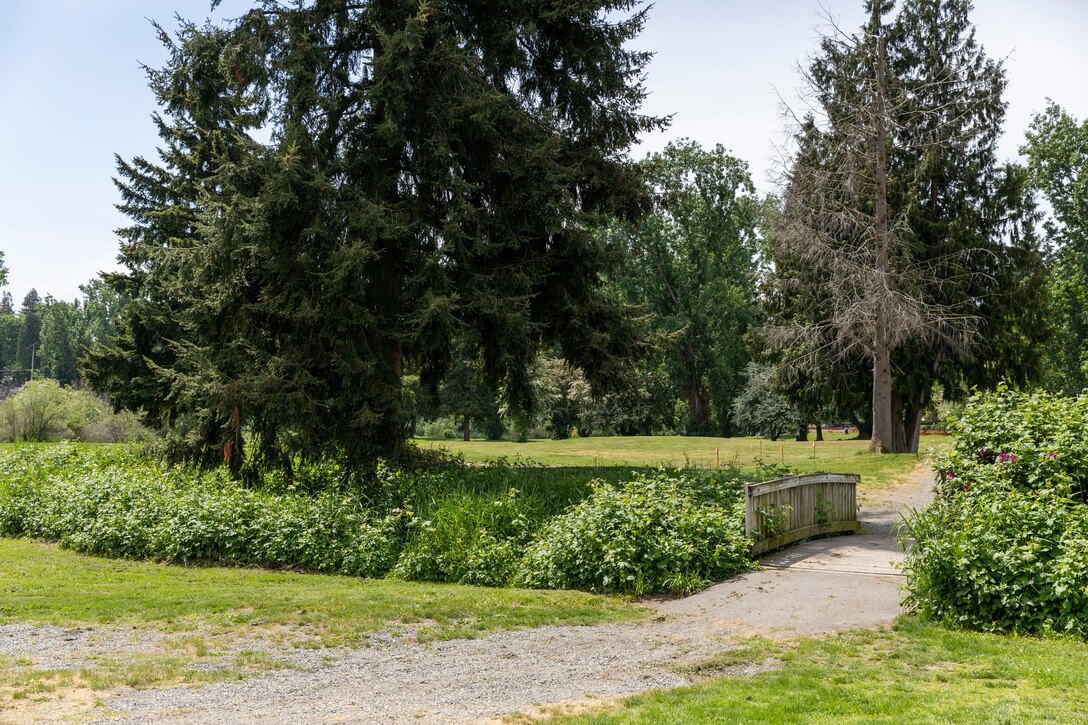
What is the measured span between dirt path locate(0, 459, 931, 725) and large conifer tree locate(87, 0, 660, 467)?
637 centimetres

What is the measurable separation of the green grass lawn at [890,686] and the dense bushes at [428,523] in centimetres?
295

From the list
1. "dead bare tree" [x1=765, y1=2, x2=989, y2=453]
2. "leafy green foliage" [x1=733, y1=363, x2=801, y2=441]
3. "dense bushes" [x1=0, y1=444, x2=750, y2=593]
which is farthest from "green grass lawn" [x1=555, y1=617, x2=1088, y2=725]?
"leafy green foliage" [x1=733, y1=363, x2=801, y2=441]

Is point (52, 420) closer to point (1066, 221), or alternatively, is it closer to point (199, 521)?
point (199, 521)

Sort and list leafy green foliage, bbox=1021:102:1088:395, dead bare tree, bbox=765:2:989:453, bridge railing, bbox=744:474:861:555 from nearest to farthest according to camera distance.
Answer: bridge railing, bbox=744:474:861:555 < dead bare tree, bbox=765:2:989:453 < leafy green foliage, bbox=1021:102:1088:395

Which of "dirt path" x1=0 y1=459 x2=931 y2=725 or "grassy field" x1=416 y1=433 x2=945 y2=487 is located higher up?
"grassy field" x1=416 y1=433 x2=945 y2=487

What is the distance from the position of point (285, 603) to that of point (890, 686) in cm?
638

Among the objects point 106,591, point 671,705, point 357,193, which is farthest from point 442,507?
point 671,705

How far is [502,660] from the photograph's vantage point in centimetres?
709

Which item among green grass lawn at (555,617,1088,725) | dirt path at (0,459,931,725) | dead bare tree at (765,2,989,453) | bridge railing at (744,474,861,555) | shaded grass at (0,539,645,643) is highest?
dead bare tree at (765,2,989,453)

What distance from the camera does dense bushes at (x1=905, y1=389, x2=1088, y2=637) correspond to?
24.1 ft

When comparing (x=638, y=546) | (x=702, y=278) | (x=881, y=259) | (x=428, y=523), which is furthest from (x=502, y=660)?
(x=702, y=278)

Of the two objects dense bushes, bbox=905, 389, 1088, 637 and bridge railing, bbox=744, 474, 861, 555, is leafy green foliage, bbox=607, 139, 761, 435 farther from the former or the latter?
dense bushes, bbox=905, 389, 1088, 637

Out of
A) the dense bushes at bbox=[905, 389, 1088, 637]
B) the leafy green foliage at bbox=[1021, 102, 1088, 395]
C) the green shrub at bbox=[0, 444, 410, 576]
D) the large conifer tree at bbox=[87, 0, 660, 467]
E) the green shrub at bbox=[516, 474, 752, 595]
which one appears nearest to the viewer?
the dense bushes at bbox=[905, 389, 1088, 637]

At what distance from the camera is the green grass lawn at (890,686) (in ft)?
17.6
